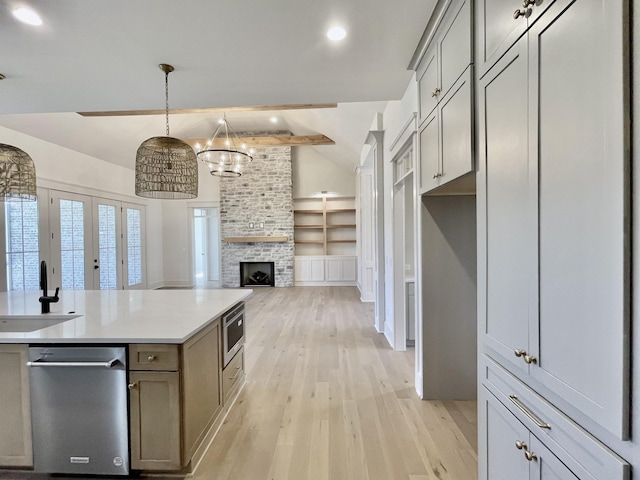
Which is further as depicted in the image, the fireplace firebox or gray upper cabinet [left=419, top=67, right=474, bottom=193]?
the fireplace firebox

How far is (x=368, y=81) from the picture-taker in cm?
281

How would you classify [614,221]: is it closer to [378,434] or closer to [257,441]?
[378,434]

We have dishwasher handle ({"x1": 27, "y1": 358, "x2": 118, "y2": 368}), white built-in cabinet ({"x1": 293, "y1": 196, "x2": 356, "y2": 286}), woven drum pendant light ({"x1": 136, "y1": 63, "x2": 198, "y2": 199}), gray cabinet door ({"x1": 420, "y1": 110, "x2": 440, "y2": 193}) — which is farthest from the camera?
white built-in cabinet ({"x1": 293, "y1": 196, "x2": 356, "y2": 286})

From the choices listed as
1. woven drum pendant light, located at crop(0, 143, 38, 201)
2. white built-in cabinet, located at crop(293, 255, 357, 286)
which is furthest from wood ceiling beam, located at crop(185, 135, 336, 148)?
woven drum pendant light, located at crop(0, 143, 38, 201)

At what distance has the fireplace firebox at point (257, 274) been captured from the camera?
918 cm

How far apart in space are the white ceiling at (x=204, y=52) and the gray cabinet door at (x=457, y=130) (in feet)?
2.02

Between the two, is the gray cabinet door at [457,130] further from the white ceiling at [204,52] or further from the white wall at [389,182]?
the white wall at [389,182]

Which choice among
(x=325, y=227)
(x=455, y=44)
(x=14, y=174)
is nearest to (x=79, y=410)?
(x=14, y=174)

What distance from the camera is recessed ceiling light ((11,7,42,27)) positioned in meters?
1.87

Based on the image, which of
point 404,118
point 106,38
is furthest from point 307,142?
point 106,38

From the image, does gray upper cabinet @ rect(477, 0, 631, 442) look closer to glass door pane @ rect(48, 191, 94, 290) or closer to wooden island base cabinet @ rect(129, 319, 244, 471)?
wooden island base cabinet @ rect(129, 319, 244, 471)

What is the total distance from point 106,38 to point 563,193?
271cm

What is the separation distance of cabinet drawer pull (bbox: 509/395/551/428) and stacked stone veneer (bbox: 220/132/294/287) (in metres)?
7.93

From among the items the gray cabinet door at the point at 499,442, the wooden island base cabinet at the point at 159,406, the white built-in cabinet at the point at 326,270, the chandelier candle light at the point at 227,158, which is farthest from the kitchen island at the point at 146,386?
the white built-in cabinet at the point at 326,270
